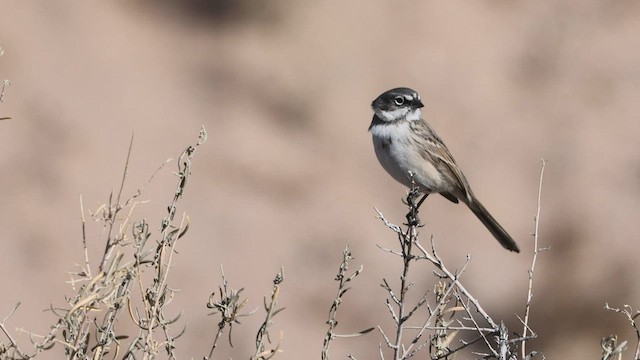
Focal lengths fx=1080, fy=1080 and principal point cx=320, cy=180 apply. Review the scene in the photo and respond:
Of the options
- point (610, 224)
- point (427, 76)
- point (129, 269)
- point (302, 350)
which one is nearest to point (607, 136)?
point (610, 224)

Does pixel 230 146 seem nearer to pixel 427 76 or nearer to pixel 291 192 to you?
pixel 291 192

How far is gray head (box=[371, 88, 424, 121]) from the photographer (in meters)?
6.84

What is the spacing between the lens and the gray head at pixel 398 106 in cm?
684

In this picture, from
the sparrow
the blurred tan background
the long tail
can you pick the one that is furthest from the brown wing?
the blurred tan background

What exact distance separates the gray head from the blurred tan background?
156 inches

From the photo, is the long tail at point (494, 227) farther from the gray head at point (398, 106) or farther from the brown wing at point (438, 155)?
the gray head at point (398, 106)

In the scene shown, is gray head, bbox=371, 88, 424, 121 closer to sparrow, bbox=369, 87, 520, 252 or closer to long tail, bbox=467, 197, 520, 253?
sparrow, bbox=369, 87, 520, 252

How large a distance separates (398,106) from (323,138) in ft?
14.2

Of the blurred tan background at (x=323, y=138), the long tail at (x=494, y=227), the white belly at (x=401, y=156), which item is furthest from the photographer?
the blurred tan background at (x=323, y=138)

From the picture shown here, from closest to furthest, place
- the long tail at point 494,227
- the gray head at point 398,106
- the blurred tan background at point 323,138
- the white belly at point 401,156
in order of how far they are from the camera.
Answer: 1. the white belly at point 401,156
2. the gray head at point 398,106
3. the long tail at point 494,227
4. the blurred tan background at point 323,138

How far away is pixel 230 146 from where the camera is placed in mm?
11266

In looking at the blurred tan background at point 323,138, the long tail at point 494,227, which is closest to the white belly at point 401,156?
the long tail at point 494,227

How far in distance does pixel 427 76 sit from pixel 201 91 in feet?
7.84

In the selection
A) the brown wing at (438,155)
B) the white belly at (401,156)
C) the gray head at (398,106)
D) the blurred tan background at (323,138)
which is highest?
the blurred tan background at (323,138)
